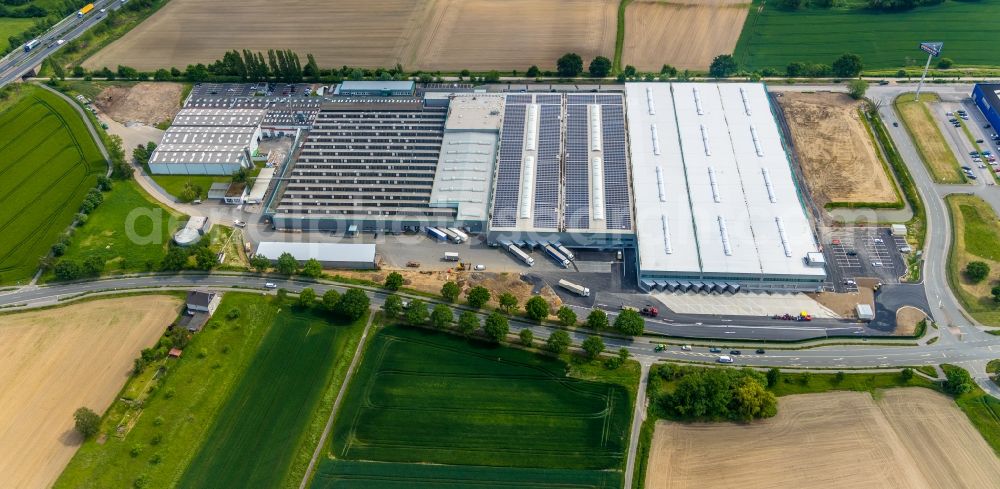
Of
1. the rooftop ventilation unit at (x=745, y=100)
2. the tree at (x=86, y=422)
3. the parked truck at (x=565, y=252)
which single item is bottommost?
the tree at (x=86, y=422)

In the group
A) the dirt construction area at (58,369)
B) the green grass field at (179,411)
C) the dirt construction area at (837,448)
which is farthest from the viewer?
the dirt construction area at (58,369)

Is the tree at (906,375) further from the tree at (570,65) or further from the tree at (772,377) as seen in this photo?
the tree at (570,65)

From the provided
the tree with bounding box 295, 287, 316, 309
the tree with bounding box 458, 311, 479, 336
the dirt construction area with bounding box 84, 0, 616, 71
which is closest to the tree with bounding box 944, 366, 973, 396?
the tree with bounding box 458, 311, 479, 336

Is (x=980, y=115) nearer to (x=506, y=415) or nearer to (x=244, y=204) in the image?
(x=506, y=415)

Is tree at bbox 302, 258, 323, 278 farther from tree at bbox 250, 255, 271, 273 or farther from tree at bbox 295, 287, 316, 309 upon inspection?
tree at bbox 250, 255, 271, 273

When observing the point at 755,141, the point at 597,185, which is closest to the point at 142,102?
the point at 597,185

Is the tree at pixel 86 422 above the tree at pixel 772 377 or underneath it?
underneath

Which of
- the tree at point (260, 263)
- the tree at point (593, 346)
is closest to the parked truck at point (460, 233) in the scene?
the tree at point (593, 346)

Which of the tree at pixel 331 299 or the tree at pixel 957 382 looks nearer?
the tree at pixel 957 382

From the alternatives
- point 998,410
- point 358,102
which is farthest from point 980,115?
point 358,102
